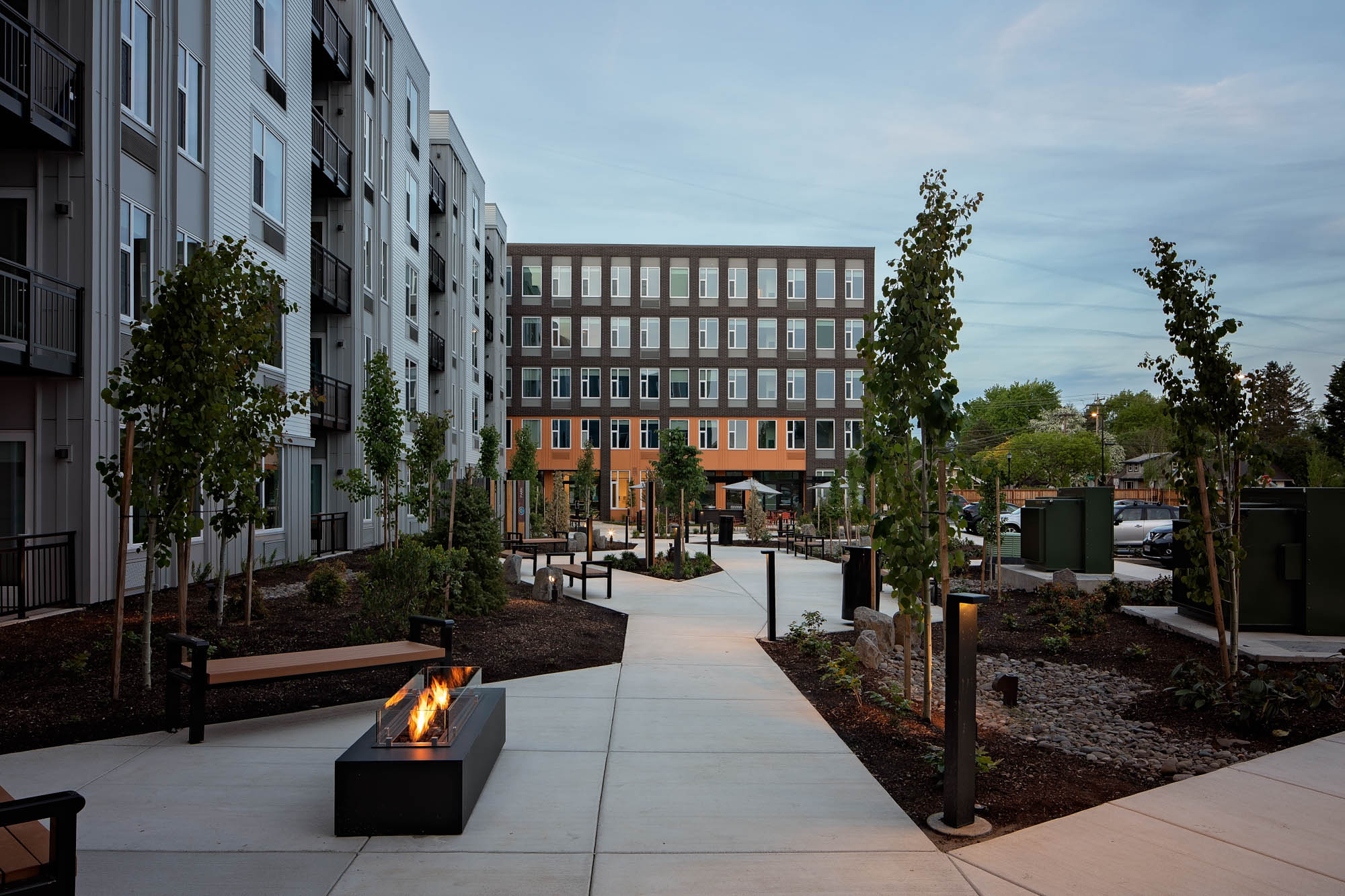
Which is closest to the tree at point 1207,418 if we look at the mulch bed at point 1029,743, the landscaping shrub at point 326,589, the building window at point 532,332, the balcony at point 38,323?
the mulch bed at point 1029,743

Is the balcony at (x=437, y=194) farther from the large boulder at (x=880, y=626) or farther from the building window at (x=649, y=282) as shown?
the large boulder at (x=880, y=626)

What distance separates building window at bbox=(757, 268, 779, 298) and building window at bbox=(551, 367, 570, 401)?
552 inches

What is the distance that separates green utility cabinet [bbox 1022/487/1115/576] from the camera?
52.6 ft

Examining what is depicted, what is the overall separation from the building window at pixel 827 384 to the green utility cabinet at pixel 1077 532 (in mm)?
40833

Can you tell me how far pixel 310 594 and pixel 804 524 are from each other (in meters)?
28.1

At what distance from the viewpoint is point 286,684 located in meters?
8.48

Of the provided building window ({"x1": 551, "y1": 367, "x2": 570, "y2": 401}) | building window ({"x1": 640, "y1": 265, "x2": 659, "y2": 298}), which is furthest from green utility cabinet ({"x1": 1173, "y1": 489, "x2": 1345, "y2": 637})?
building window ({"x1": 551, "y1": 367, "x2": 570, "y2": 401})

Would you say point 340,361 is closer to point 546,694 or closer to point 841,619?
point 841,619

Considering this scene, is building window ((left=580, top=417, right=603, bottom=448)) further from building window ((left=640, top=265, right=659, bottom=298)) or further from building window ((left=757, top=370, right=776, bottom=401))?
building window ((left=757, top=370, right=776, bottom=401))

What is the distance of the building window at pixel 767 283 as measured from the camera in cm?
5719

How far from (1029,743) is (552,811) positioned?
3.85 m

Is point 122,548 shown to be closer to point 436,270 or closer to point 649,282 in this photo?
point 436,270

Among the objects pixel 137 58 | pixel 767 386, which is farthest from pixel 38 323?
pixel 767 386

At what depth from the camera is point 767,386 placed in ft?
187
